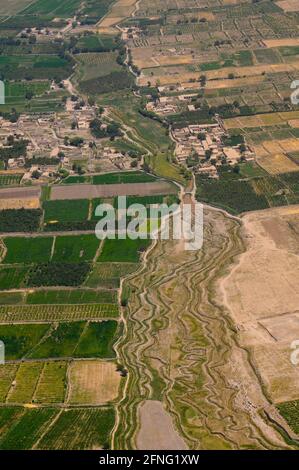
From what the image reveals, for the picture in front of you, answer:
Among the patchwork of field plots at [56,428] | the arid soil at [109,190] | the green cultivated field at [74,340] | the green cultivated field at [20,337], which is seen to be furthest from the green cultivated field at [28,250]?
the patchwork of field plots at [56,428]

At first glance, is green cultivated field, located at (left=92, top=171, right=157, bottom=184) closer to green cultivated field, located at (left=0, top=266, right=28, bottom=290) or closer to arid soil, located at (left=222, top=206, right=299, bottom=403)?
arid soil, located at (left=222, top=206, right=299, bottom=403)

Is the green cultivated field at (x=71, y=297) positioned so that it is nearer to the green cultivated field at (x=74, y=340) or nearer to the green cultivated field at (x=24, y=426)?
the green cultivated field at (x=74, y=340)

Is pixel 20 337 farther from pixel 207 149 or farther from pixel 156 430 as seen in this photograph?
pixel 207 149

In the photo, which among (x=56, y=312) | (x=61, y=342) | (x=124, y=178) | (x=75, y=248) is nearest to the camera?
(x=61, y=342)

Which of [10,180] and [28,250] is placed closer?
[28,250]

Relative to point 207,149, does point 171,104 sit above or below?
above

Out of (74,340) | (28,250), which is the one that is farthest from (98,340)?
(28,250)

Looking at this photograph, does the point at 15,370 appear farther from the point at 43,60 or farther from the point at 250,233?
the point at 43,60
